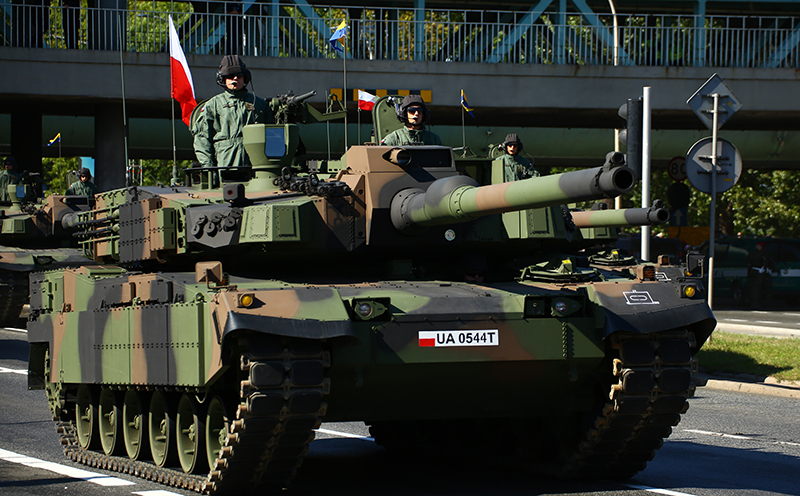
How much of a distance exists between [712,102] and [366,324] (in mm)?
8892

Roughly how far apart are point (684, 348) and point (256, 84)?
613 inches

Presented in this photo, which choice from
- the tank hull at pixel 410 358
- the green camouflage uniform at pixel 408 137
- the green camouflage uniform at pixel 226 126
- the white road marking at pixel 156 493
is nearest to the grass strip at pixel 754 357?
the green camouflage uniform at pixel 408 137

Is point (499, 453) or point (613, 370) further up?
point (613, 370)

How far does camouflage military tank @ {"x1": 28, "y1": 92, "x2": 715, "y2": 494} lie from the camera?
26.6ft

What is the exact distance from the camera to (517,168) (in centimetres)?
1422

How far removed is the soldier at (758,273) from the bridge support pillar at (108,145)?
1810 centimetres

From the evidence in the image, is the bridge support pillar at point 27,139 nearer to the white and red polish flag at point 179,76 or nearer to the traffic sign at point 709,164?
the white and red polish flag at point 179,76

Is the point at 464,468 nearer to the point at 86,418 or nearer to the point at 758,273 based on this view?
the point at 86,418

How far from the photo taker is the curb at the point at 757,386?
15.0m

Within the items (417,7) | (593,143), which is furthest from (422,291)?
(593,143)

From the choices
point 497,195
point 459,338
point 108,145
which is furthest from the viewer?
point 108,145

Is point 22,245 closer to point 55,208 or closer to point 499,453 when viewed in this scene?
point 55,208

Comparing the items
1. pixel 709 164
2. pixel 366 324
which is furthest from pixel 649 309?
pixel 709 164

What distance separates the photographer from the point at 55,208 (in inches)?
799
